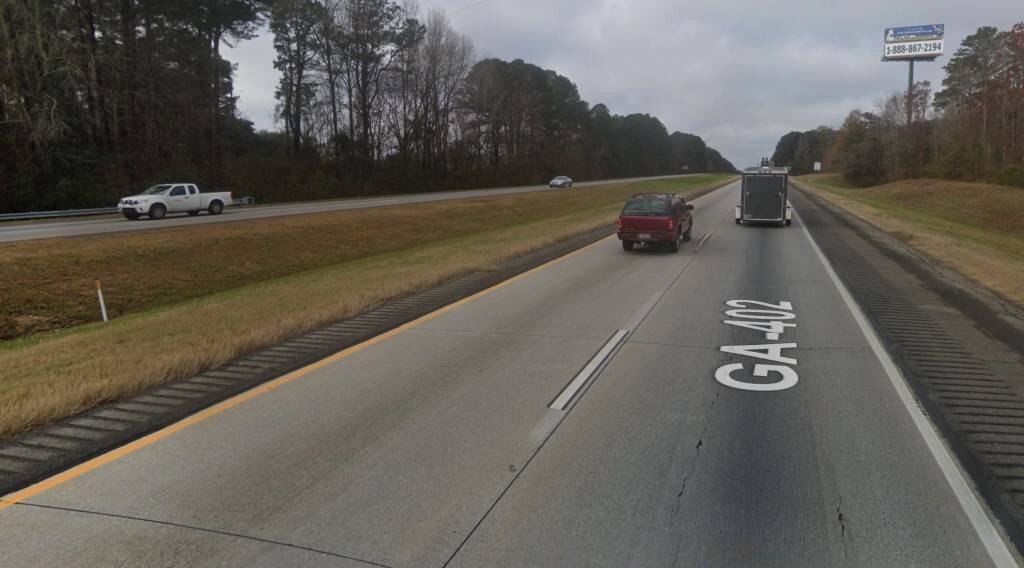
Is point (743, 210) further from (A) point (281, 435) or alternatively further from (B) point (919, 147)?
(B) point (919, 147)

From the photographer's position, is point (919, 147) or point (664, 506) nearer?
point (664, 506)

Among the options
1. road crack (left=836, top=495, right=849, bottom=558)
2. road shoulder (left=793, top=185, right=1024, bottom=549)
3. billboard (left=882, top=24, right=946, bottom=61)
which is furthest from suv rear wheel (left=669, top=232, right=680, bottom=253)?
billboard (left=882, top=24, right=946, bottom=61)

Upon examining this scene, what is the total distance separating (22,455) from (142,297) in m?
12.8

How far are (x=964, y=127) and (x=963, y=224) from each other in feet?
144

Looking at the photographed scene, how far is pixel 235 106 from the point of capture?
6156cm

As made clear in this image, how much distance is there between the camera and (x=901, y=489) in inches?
170

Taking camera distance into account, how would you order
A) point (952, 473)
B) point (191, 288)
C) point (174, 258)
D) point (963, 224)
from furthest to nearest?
1. point (963, 224)
2. point (174, 258)
3. point (191, 288)
4. point (952, 473)

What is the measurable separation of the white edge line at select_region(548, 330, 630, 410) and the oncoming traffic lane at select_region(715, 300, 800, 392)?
1.33 meters

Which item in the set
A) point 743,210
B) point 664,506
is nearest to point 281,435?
point 664,506

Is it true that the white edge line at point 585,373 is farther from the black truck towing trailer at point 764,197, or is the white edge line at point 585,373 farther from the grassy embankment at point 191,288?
the black truck towing trailer at point 764,197

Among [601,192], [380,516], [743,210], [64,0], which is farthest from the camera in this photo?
[601,192]

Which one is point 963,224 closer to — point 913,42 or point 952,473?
point 952,473

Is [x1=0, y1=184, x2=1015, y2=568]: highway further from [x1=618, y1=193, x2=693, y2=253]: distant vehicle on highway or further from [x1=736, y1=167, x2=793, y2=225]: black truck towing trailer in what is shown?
[x1=736, y1=167, x2=793, y2=225]: black truck towing trailer

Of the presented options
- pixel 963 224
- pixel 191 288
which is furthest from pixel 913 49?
pixel 191 288
